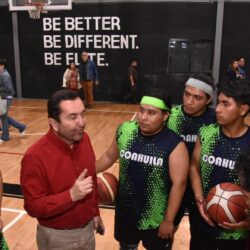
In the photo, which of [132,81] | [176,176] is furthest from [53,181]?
[132,81]

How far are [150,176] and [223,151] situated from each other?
63 cm

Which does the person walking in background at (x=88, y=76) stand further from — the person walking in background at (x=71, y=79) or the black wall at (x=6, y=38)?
the black wall at (x=6, y=38)

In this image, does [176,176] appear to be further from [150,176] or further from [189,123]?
[189,123]

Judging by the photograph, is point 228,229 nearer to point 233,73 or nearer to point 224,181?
point 224,181

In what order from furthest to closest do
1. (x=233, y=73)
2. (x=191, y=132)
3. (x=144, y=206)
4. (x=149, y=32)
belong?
(x=149, y=32)
(x=233, y=73)
(x=191, y=132)
(x=144, y=206)

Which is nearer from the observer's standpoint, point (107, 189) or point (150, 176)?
point (150, 176)

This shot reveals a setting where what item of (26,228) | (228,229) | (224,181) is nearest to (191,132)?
(224,181)

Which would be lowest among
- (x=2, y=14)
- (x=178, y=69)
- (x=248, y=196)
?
(x=178, y=69)

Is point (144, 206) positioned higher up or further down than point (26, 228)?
higher up

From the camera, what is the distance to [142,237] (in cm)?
304

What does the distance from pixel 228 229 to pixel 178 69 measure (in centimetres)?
1076

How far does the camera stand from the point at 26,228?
446 centimetres

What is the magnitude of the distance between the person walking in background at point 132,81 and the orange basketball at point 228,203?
34.3 ft

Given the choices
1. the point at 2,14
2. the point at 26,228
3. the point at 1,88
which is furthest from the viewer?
the point at 2,14
